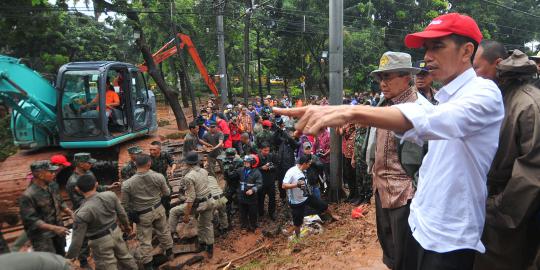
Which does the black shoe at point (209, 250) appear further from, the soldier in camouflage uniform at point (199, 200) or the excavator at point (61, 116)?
the excavator at point (61, 116)

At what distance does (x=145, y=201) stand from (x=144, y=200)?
0.03m

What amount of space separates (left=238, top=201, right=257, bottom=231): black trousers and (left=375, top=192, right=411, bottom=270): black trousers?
4262 millimetres

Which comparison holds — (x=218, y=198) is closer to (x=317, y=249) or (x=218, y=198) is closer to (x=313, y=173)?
(x=313, y=173)

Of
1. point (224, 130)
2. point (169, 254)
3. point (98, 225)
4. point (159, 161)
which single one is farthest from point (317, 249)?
point (224, 130)

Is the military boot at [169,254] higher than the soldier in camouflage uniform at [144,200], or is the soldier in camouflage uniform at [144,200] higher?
the soldier in camouflage uniform at [144,200]

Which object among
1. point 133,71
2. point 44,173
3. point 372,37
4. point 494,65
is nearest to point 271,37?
point 372,37

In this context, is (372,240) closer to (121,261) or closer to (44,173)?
(121,261)

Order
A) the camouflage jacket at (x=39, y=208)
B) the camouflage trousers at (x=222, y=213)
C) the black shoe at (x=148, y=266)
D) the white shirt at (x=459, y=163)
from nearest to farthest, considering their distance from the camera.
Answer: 1. the white shirt at (x=459, y=163)
2. the camouflage jacket at (x=39, y=208)
3. the black shoe at (x=148, y=266)
4. the camouflage trousers at (x=222, y=213)

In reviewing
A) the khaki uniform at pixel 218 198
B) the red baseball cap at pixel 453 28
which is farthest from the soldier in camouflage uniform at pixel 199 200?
the red baseball cap at pixel 453 28

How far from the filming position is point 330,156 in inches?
286

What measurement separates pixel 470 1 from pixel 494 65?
1106 inches

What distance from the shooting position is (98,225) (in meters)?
4.61

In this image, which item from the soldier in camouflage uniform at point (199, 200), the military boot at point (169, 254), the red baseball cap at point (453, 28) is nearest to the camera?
the red baseball cap at point (453, 28)

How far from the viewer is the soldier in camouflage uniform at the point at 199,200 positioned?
5.84 m
